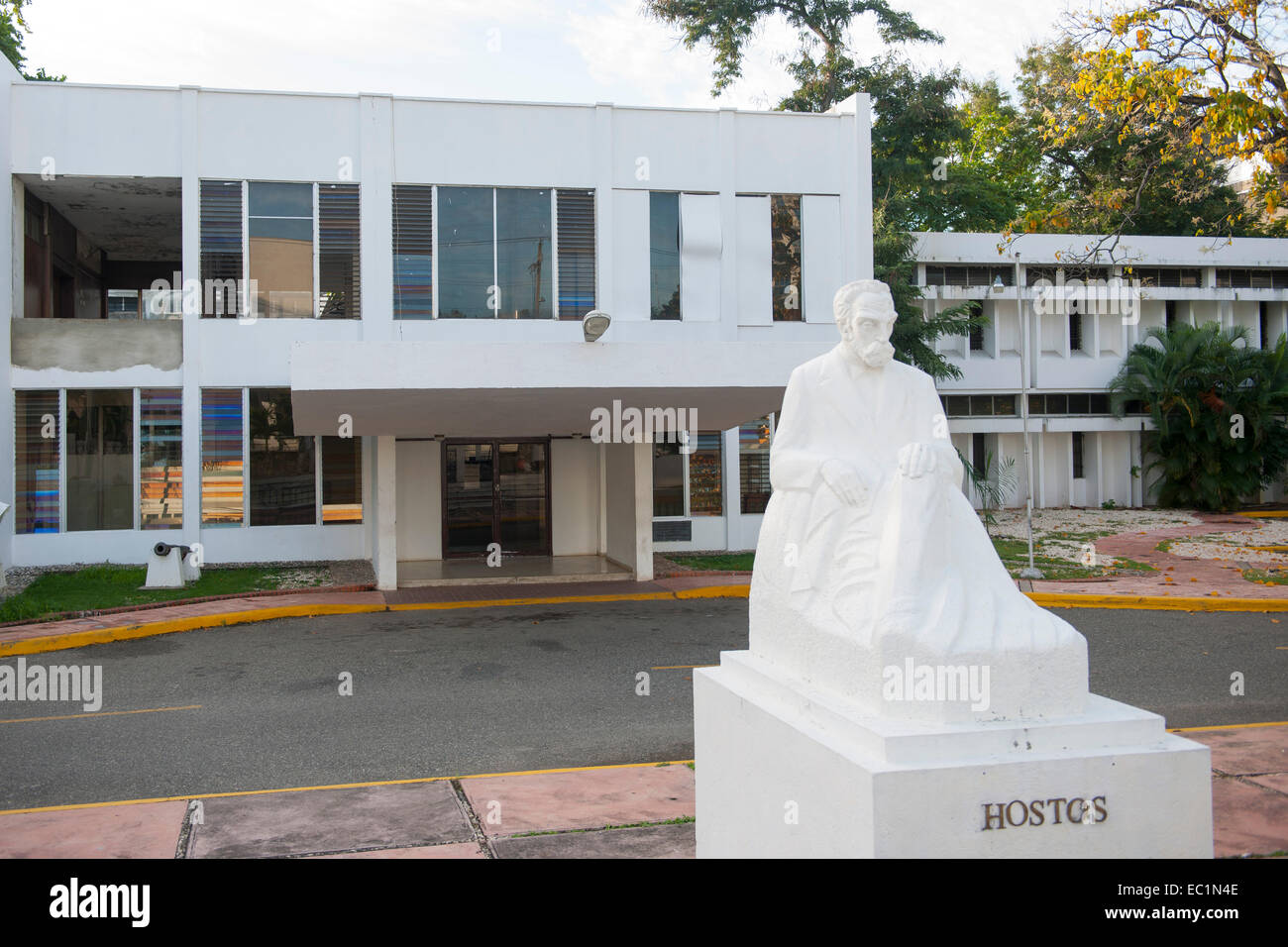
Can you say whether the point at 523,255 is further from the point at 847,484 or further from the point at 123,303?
the point at 847,484

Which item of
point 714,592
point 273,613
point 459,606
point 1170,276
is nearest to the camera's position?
point 273,613

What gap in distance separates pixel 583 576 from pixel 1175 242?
20.7m

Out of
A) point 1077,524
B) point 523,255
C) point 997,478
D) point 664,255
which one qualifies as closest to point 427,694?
point 523,255

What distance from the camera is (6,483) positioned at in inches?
696

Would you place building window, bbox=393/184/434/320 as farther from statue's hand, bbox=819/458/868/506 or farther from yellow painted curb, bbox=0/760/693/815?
statue's hand, bbox=819/458/868/506

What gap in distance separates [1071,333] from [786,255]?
504 inches

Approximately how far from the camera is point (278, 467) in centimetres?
1881

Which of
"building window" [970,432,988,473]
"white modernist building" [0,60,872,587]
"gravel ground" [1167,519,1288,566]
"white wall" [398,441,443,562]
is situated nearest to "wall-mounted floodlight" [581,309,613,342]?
"white modernist building" [0,60,872,587]

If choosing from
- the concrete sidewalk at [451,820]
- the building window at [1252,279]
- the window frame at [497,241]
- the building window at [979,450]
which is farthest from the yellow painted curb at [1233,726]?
the building window at [1252,279]

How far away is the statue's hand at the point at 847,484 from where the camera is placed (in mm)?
4363

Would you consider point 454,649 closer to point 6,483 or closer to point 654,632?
point 654,632

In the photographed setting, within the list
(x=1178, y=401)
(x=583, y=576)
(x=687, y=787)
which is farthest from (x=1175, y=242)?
(x=687, y=787)

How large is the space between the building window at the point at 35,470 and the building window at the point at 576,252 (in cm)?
900

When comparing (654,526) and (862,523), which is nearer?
(862,523)
